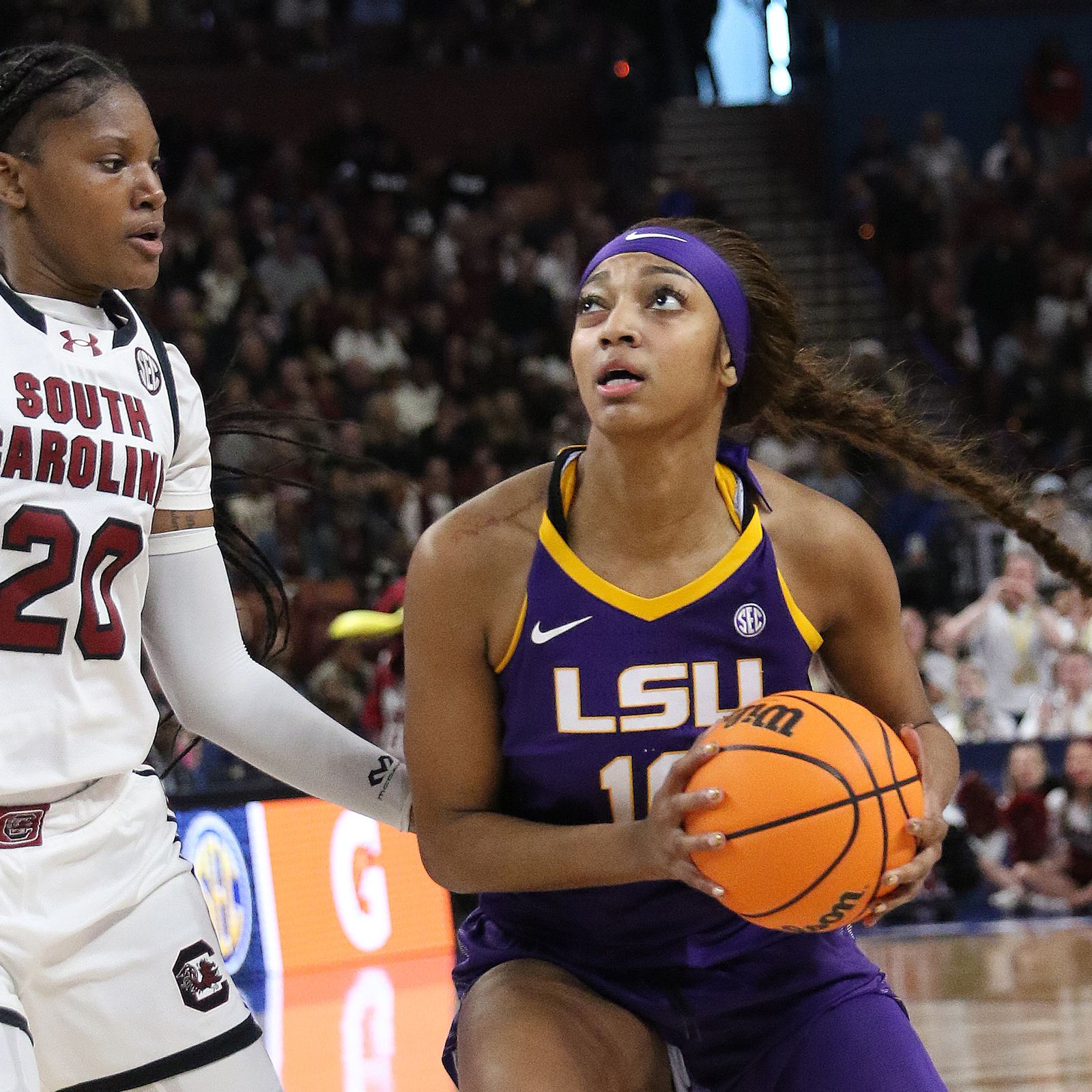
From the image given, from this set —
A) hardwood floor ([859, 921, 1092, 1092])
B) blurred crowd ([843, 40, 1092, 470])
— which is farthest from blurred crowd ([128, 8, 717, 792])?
hardwood floor ([859, 921, 1092, 1092])

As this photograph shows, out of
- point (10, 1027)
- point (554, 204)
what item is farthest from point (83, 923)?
point (554, 204)

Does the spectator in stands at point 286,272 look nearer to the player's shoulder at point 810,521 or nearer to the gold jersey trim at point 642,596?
the player's shoulder at point 810,521

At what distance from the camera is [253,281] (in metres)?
12.2

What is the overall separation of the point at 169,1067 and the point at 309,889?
5.11m

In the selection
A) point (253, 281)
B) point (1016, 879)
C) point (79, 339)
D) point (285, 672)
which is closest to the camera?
point (79, 339)

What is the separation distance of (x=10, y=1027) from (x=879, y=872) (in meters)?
1.20

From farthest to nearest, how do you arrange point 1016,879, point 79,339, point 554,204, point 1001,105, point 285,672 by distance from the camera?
point 1001,105 < point 554,204 < point 285,672 < point 1016,879 < point 79,339

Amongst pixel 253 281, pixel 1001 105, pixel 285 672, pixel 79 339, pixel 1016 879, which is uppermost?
pixel 1001 105

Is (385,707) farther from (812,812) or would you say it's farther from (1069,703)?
(812,812)

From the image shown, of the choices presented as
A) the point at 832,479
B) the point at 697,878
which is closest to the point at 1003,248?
the point at 832,479

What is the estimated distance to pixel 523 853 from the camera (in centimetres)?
259

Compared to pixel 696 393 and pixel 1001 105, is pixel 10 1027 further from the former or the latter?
→ pixel 1001 105

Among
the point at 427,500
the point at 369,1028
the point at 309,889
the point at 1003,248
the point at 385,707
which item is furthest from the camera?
the point at 1003,248

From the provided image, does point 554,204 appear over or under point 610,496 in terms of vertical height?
over
